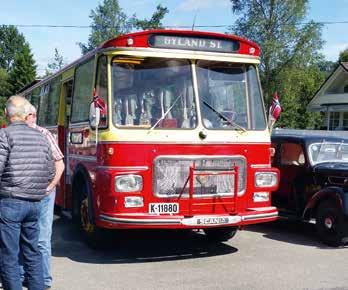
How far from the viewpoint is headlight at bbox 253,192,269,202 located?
7.83 meters

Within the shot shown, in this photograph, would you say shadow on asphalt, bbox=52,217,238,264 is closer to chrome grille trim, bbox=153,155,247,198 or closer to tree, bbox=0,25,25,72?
chrome grille trim, bbox=153,155,247,198

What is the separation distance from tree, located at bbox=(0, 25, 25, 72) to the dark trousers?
97.9 m

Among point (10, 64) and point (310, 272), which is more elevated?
point (10, 64)

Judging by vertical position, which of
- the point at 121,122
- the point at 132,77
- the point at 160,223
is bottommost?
the point at 160,223

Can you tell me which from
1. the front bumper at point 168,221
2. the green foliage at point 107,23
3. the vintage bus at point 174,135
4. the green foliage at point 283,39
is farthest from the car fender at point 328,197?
the green foliage at point 107,23

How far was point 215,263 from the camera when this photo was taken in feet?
24.6

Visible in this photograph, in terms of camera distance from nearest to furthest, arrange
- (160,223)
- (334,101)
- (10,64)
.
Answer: (160,223) < (334,101) < (10,64)

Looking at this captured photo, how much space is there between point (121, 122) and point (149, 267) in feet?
6.18

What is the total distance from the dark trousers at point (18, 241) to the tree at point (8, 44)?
321 feet

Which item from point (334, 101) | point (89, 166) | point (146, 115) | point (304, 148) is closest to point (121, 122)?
point (146, 115)

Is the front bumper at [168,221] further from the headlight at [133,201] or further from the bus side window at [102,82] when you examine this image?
the bus side window at [102,82]

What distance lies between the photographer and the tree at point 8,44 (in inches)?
3880

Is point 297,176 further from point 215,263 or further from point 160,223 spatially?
point 160,223

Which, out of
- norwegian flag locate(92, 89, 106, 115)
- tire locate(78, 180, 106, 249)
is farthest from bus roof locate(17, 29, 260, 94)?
tire locate(78, 180, 106, 249)
